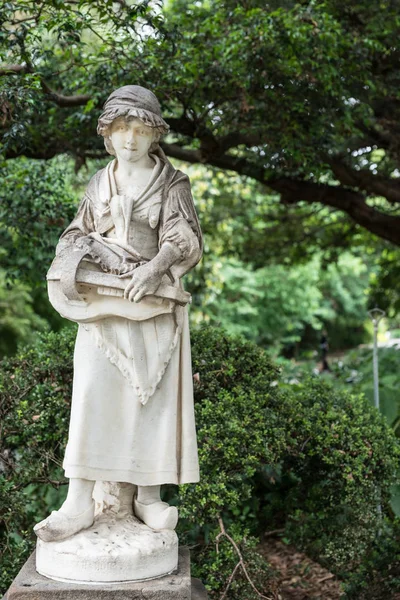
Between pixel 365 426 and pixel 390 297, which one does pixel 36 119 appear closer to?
pixel 365 426

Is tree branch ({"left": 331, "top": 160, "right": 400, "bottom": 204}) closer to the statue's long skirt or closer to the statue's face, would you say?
the statue's face

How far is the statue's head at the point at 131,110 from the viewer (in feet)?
12.9

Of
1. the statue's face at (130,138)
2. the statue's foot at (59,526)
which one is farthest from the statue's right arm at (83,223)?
the statue's foot at (59,526)

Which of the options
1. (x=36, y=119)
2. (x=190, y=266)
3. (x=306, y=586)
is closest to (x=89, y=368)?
(x=190, y=266)

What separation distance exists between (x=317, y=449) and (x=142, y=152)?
263cm

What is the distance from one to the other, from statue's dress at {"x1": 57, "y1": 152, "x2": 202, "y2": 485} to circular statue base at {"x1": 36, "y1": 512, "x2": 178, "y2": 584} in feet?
0.85

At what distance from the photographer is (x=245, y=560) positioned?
5.02 metres

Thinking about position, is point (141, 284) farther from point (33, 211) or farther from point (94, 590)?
point (33, 211)

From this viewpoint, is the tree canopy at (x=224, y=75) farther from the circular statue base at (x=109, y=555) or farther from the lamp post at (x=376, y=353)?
the circular statue base at (x=109, y=555)

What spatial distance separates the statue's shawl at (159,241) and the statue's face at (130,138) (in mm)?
118

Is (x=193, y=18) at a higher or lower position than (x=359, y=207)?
higher

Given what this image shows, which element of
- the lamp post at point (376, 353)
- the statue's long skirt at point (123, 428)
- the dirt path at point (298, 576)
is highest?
the lamp post at point (376, 353)

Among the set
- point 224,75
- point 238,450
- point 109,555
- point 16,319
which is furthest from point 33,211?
point 16,319

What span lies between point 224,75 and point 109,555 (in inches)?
166
